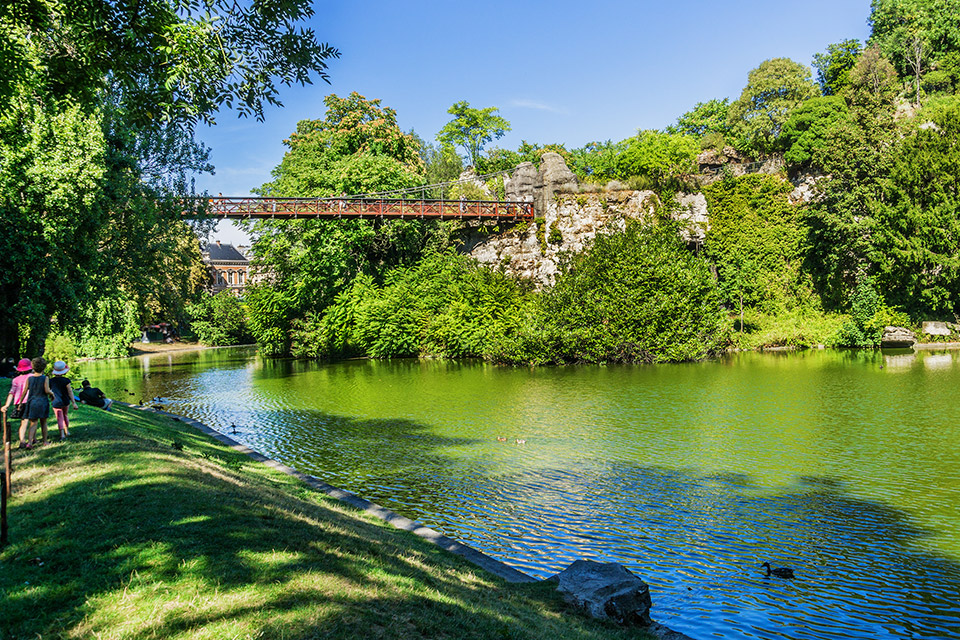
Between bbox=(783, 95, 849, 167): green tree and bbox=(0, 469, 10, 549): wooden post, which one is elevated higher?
bbox=(783, 95, 849, 167): green tree

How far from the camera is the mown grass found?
3.81 metres

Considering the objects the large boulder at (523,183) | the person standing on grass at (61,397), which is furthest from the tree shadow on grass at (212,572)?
the large boulder at (523,183)

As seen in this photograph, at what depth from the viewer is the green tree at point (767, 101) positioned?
45.4 m

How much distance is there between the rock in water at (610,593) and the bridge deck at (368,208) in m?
32.1

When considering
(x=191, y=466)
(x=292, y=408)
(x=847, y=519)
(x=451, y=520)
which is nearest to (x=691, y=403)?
(x=847, y=519)

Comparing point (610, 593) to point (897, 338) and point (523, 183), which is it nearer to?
point (897, 338)

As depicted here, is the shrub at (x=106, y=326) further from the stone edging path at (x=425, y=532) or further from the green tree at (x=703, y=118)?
the green tree at (x=703, y=118)

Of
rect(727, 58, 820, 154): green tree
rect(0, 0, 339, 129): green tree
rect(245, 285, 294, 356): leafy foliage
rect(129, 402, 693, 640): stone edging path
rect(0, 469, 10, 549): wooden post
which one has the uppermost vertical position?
rect(727, 58, 820, 154): green tree

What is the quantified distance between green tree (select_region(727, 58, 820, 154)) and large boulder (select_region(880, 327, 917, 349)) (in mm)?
16482

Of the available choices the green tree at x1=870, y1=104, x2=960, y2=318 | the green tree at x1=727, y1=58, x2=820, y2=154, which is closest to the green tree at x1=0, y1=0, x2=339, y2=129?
the green tree at x1=870, y1=104, x2=960, y2=318

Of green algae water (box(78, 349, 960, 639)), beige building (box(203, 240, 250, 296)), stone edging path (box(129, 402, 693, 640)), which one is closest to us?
stone edging path (box(129, 402, 693, 640))

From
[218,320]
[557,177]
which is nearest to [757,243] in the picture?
[557,177]

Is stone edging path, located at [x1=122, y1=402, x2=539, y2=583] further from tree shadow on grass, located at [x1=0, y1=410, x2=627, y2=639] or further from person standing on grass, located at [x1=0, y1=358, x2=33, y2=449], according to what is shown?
person standing on grass, located at [x1=0, y1=358, x2=33, y2=449]

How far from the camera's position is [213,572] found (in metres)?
4.43
